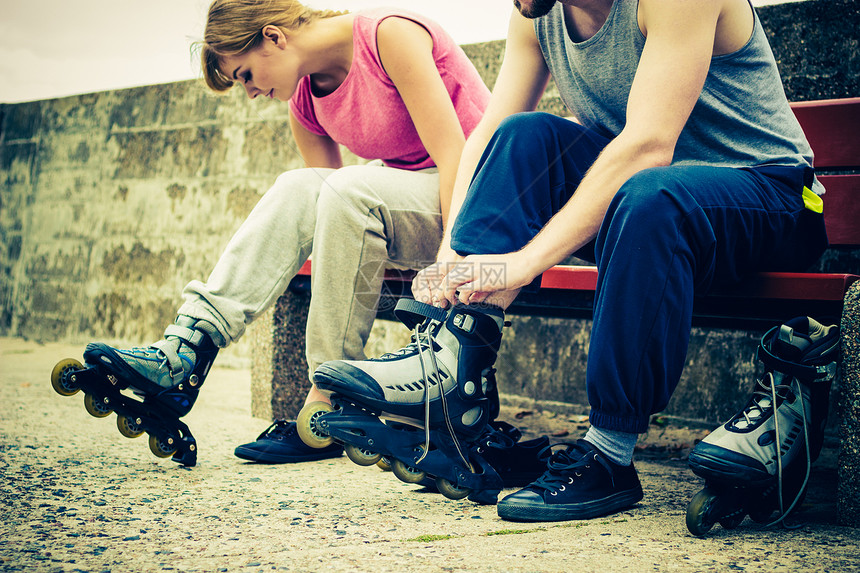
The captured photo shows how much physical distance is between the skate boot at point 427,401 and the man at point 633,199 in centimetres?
4

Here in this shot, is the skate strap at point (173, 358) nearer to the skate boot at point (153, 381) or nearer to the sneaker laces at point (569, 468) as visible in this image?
the skate boot at point (153, 381)

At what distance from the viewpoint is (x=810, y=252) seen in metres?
1.43

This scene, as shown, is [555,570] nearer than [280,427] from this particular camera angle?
Yes

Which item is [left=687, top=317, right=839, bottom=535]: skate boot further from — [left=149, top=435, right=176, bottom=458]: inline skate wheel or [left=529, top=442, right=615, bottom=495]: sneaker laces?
[left=149, top=435, right=176, bottom=458]: inline skate wheel

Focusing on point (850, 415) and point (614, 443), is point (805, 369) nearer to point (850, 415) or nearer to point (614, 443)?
point (850, 415)

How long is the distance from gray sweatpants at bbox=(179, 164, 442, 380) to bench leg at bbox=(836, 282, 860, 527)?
995 mm

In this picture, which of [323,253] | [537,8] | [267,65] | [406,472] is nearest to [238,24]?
[267,65]

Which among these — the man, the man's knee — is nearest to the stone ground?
the man

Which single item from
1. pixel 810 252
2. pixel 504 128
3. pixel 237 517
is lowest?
pixel 237 517

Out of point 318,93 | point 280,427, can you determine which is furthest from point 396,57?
point 280,427

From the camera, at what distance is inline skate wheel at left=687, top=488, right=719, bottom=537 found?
1.12 meters

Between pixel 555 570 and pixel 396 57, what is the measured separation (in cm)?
135

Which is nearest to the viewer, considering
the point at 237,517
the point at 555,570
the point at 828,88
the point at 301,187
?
the point at 555,570

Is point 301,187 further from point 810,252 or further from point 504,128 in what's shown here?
point 810,252
